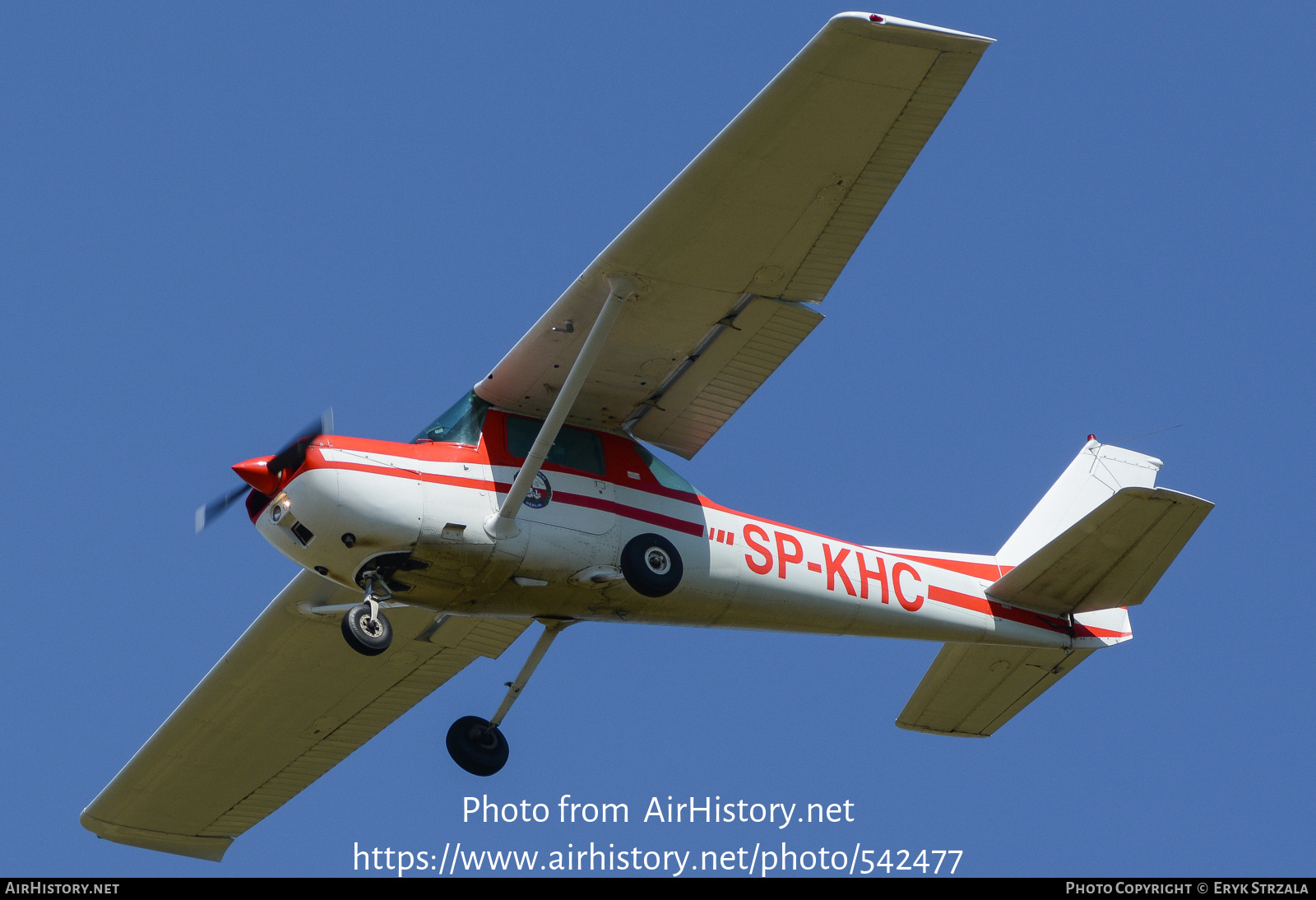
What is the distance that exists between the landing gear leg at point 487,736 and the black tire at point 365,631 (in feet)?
6.71

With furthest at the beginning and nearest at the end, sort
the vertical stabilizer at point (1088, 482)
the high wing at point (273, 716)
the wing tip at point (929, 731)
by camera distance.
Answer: the vertical stabilizer at point (1088, 482) < the wing tip at point (929, 731) < the high wing at point (273, 716)

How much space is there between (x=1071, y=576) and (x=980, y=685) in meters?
1.60

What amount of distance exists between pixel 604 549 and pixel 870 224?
330cm

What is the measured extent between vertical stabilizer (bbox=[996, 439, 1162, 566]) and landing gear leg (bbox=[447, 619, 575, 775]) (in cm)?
572

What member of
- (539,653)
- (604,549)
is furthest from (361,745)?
(604,549)

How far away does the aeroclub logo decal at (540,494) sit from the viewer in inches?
515

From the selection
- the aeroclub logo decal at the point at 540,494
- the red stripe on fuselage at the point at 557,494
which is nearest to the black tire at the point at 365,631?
the red stripe on fuselage at the point at 557,494

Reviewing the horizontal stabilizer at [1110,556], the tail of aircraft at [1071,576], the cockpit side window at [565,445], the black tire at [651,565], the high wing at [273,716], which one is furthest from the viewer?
the high wing at [273,716]

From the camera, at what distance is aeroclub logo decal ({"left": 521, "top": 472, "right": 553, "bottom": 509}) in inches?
515

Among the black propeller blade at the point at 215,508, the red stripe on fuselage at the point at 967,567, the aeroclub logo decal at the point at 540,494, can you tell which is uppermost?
the red stripe on fuselage at the point at 967,567

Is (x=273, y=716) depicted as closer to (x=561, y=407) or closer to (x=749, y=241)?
(x=561, y=407)

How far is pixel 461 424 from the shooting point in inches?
529

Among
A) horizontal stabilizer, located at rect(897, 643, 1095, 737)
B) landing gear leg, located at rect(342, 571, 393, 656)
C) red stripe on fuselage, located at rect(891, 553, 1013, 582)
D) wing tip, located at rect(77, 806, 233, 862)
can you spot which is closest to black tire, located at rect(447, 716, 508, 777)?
landing gear leg, located at rect(342, 571, 393, 656)

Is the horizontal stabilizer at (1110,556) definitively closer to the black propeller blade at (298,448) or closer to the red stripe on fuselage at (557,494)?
the red stripe on fuselage at (557,494)
